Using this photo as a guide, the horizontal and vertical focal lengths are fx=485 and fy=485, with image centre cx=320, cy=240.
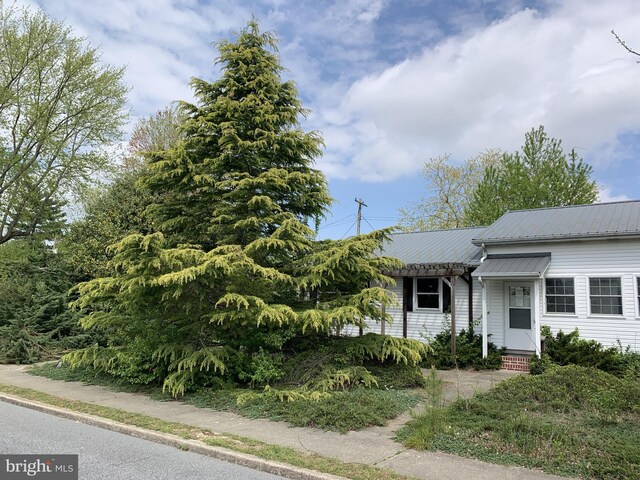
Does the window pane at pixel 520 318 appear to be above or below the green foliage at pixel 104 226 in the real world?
below

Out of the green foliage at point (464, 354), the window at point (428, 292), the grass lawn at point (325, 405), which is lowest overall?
the grass lawn at point (325, 405)

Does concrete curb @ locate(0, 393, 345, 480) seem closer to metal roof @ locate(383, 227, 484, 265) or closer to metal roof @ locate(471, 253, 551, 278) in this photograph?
metal roof @ locate(471, 253, 551, 278)

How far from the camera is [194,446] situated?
6.52 meters

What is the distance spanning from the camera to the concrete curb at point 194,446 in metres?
5.49

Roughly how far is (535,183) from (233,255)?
22.1 metres

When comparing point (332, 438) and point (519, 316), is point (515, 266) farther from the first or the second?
point (332, 438)

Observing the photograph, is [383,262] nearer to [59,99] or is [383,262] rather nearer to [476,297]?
[476,297]

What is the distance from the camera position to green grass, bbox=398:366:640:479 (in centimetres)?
565

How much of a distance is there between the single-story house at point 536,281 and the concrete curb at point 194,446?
33.9ft

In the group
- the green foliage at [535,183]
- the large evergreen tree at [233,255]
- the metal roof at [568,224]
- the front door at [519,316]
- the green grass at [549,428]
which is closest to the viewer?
the green grass at [549,428]

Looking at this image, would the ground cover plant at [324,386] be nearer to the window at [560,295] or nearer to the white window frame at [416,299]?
the window at [560,295]

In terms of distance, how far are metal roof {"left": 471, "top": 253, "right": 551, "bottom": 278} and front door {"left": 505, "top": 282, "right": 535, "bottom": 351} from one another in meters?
0.92

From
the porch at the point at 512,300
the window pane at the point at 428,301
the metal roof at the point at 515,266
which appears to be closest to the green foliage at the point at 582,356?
the porch at the point at 512,300

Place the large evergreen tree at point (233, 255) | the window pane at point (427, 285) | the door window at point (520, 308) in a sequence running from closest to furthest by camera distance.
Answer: the large evergreen tree at point (233, 255) < the door window at point (520, 308) < the window pane at point (427, 285)
